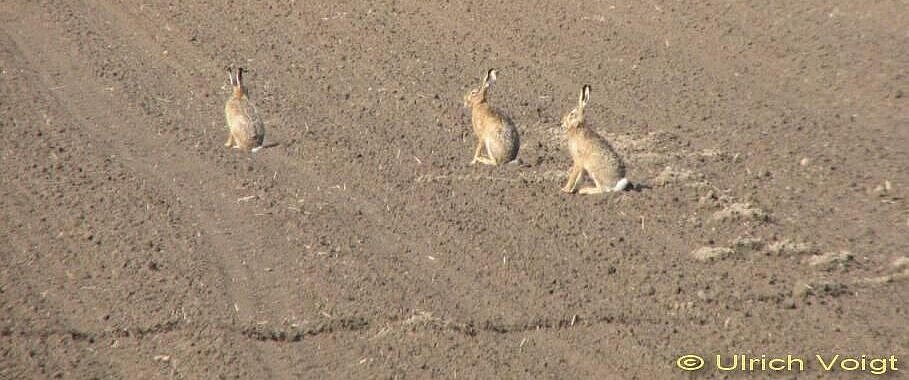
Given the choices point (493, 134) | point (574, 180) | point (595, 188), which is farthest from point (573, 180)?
point (493, 134)

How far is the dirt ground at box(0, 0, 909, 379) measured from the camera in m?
8.41

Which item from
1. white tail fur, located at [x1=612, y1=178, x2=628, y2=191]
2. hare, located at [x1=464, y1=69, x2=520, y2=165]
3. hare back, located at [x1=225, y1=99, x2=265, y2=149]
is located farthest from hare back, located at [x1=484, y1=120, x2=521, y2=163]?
hare back, located at [x1=225, y1=99, x2=265, y2=149]

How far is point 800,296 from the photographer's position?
343 inches

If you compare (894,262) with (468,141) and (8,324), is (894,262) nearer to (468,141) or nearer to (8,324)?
(468,141)

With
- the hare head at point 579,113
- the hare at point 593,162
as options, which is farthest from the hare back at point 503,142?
the hare at point 593,162

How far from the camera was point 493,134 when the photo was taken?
Answer: 11000mm

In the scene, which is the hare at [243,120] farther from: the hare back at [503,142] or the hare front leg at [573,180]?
the hare front leg at [573,180]

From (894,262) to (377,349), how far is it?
367cm

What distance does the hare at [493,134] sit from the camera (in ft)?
36.0

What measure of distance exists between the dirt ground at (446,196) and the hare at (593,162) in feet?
0.57

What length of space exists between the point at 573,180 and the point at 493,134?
84 centimetres

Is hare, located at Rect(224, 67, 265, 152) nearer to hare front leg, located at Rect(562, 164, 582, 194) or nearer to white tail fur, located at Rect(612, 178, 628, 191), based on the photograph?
hare front leg, located at Rect(562, 164, 582, 194)

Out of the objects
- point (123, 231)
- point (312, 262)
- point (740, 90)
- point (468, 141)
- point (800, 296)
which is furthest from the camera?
point (740, 90)

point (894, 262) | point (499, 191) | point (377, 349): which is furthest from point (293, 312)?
point (894, 262)
